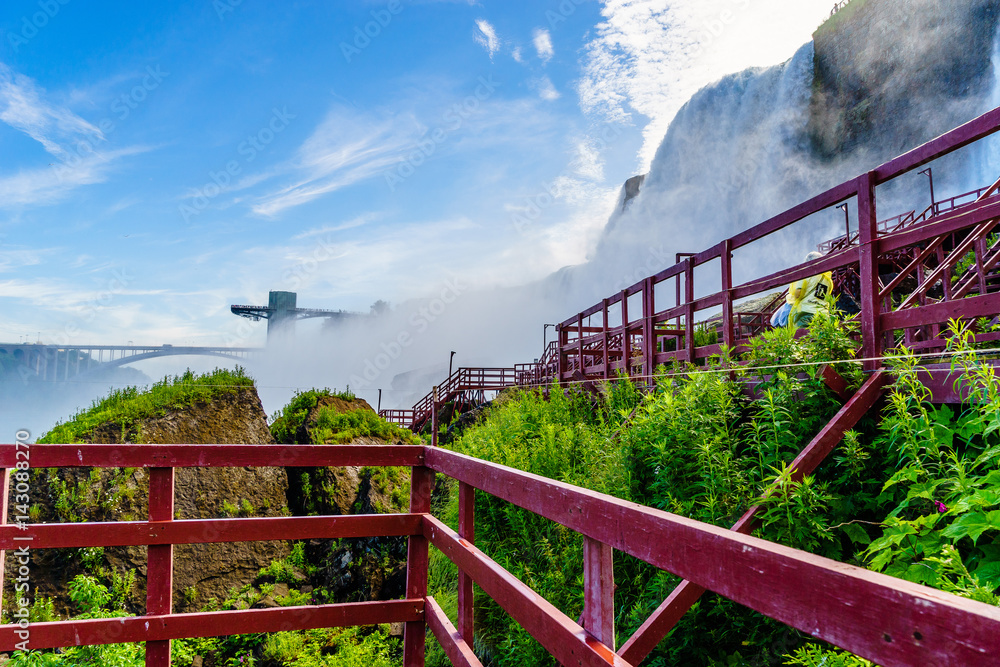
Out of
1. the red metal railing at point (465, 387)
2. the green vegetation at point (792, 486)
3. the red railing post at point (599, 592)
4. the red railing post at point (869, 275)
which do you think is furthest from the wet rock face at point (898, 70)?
the red railing post at point (599, 592)

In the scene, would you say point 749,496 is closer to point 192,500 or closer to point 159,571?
point 159,571

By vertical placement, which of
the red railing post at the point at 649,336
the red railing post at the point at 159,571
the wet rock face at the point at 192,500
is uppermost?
the red railing post at the point at 649,336

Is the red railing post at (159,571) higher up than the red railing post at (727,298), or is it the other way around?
the red railing post at (727,298)

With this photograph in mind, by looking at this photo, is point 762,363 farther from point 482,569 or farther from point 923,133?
point 923,133

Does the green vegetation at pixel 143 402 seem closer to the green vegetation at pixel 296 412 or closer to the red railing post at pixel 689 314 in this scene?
the green vegetation at pixel 296 412

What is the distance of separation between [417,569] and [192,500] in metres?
7.78

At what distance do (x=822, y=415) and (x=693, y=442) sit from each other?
78cm

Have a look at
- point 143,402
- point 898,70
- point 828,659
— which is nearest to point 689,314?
point 828,659

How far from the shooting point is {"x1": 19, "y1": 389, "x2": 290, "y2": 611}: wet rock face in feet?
26.1

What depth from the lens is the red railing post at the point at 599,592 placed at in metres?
1.21

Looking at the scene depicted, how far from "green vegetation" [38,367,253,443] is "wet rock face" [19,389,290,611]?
0.14 meters

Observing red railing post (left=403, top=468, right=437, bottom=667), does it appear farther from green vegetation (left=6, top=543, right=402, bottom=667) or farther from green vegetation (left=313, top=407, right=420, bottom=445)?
green vegetation (left=313, top=407, right=420, bottom=445)

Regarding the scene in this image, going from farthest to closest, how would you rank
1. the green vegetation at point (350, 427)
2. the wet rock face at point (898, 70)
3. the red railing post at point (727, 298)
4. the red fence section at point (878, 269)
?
the wet rock face at point (898, 70) < the green vegetation at point (350, 427) < the red railing post at point (727, 298) < the red fence section at point (878, 269)

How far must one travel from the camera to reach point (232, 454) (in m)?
2.59
